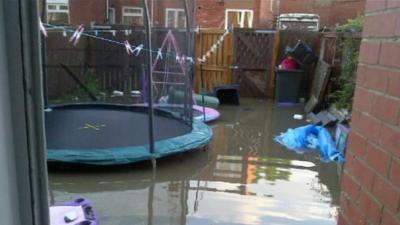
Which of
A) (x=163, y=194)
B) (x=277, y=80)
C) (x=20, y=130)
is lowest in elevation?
(x=163, y=194)

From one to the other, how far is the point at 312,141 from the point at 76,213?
387cm

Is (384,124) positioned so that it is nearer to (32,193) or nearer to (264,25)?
(32,193)

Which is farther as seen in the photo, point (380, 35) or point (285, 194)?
point (285, 194)

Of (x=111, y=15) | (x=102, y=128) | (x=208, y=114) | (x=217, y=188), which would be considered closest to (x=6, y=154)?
(x=217, y=188)

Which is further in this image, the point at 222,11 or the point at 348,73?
the point at 222,11

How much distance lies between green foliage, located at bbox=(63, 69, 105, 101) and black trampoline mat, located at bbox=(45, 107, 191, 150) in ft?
4.57

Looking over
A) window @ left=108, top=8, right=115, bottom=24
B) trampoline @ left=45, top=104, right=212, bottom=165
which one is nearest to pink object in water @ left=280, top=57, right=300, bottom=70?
trampoline @ left=45, top=104, right=212, bottom=165

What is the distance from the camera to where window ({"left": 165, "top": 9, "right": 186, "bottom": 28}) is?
237 inches

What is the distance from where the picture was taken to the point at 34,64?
65 centimetres

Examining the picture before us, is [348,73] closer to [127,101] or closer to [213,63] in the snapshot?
[213,63]

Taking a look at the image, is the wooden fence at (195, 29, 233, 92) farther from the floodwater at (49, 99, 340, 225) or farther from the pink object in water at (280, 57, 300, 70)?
the floodwater at (49, 99, 340, 225)

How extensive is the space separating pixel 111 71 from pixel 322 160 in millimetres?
Result: 5410

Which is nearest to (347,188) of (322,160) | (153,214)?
A: (153,214)

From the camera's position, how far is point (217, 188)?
13.4ft
